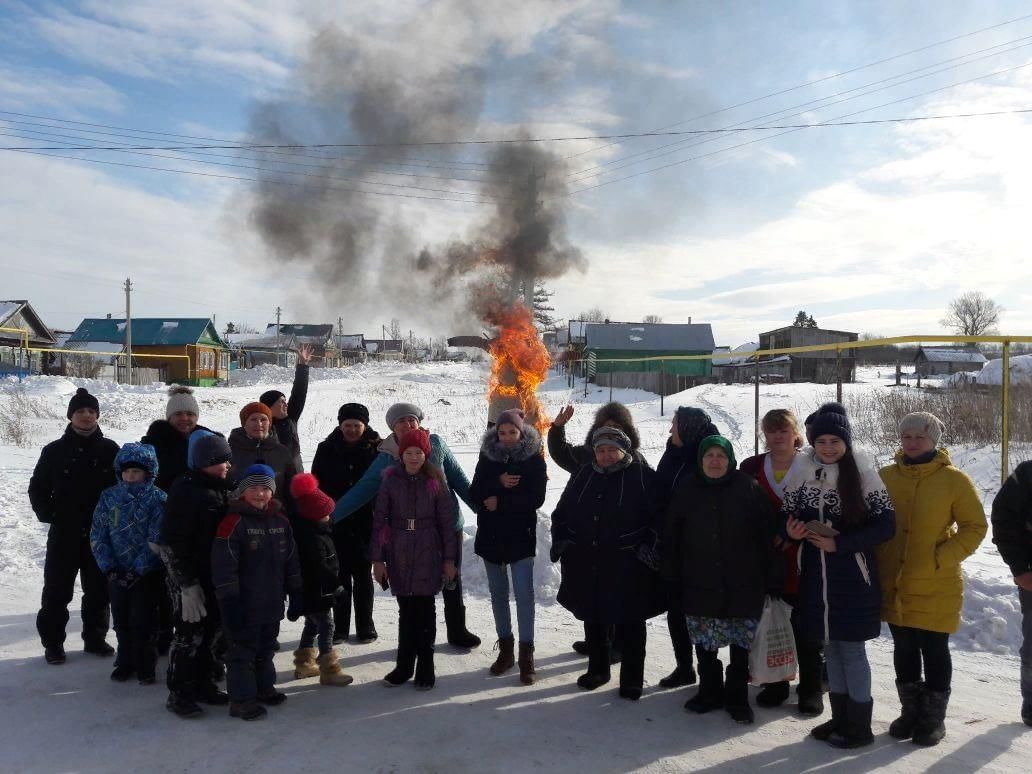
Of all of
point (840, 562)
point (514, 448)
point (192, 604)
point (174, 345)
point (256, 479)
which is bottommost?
point (192, 604)

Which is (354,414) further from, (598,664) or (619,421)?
(598,664)

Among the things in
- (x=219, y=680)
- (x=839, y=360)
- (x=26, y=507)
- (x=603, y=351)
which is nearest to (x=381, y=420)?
(x=26, y=507)

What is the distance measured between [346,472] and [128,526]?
4.79 feet

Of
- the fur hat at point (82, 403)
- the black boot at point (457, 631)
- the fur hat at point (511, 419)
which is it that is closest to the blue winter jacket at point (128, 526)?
the fur hat at point (82, 403)


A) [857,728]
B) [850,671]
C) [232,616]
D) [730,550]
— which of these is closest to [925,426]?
[730,550]

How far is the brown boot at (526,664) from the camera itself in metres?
4.50

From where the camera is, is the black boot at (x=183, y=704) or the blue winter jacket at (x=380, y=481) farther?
the blue winter jacket at (x=380, y=481)

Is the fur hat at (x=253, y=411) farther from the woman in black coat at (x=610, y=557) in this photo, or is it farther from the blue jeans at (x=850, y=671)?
the blue jeans at (x=850, y=671)

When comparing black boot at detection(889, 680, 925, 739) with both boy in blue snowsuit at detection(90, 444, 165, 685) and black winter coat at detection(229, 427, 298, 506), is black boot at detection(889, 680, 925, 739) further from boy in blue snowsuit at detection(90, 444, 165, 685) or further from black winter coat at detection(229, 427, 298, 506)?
boy in blue snowsuit at detection(90, 444, 165, 685)

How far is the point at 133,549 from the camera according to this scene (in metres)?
4.46

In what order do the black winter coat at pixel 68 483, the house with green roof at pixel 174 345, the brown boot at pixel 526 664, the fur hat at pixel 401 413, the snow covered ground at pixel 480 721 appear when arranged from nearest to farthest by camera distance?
the snow covered ground at pixel 480 721 → the brown boot at pixel 526 664 → the black winter coat at pixel 68 483 → the fur hat at pixel 401 413 → the house with green roof at pixel 174 345

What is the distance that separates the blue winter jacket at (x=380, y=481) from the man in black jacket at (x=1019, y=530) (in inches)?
122

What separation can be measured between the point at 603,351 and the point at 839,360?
123 feet

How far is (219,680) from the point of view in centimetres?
448
